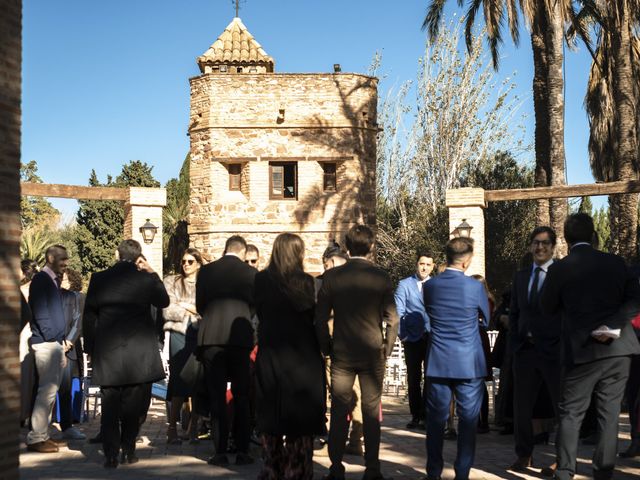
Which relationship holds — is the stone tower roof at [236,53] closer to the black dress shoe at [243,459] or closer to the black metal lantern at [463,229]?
the black metal lantern at [463,229]

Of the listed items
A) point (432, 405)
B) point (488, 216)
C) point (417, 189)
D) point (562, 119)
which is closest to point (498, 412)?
point (432, 405)

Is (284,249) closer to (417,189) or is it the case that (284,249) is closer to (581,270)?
(581,270)

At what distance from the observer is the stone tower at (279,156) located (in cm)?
2272

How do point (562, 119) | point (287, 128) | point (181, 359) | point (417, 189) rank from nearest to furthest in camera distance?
1. point (181, 359)
2. point (562, 119)
3. point (287, 128)
4. point (417, 189)

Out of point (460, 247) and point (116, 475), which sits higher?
point (460, 247)

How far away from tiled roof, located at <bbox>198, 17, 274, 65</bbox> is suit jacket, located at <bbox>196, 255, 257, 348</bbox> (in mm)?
22968

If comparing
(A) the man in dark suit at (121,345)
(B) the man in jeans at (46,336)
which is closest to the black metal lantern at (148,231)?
(B) the man in jeans at (46,336)

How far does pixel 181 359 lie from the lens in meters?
8.88

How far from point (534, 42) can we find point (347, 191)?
5666mm

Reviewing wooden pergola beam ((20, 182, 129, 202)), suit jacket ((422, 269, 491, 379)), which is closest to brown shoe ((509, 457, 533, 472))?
suit jacket ((422, 269, 491, 379))

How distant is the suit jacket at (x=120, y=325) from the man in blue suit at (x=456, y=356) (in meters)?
2.44

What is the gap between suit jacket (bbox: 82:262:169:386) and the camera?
307 inches

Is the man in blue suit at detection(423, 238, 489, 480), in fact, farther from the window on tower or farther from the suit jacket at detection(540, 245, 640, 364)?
the window on tower

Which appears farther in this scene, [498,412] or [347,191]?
[347,191]
